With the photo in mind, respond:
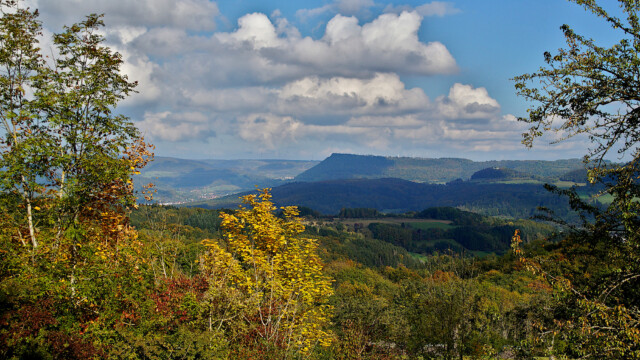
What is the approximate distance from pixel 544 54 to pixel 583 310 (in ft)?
21.8

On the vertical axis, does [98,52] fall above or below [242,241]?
above

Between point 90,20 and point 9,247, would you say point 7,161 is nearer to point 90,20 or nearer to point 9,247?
point 9,247

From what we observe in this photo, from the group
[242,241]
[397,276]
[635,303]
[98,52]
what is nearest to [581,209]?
[635,303]

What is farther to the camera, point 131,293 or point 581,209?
point 131,293

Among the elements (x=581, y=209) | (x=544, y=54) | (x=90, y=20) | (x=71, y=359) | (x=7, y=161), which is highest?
(x=90, y=20)

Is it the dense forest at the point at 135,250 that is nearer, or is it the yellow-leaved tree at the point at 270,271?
the dense forest at the point at 135,250

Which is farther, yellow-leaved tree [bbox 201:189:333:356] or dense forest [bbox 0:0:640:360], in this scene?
yellow-leaved tree [bbox 201:189:333:356]

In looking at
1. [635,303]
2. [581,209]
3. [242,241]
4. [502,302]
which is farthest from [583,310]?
[502,302]

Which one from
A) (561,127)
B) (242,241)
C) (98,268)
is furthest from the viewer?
(242,241)

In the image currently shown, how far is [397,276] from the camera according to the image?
125 metres

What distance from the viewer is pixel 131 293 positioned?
12.2m

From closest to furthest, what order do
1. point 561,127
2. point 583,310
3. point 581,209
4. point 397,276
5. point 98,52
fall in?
point 583,310, point 561,127, point 581,209, point 98,52, point 397,276

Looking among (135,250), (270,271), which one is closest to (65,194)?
(135,250)

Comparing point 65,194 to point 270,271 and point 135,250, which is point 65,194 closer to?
point 135,250
